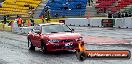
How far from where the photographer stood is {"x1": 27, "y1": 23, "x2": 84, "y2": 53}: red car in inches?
631

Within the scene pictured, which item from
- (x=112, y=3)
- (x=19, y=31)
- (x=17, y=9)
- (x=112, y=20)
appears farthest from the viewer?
(x=17, y=9)

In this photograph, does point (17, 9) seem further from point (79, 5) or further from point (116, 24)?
point (116, 24)

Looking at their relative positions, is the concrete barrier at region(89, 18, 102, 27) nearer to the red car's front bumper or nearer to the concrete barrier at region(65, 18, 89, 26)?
the concrete barrier at region(65, 18, 89, 26)

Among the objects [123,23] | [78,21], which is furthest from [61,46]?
[78,21]

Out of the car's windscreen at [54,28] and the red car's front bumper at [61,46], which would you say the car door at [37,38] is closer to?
the car's windscreen at [54,28]

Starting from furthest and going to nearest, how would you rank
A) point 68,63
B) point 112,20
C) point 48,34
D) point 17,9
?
point 17,9, point 112,20, point 48,34, point 68,63

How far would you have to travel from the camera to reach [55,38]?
643 inches

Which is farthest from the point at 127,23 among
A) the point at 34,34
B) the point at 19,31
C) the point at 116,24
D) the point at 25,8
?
the point at 25,8

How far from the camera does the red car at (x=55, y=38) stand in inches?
631

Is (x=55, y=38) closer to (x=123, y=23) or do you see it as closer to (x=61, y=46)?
(x=61, y=46)

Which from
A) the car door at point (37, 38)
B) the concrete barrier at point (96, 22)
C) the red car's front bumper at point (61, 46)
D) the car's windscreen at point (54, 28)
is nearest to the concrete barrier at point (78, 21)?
the concrete barrier at point (96, 22)

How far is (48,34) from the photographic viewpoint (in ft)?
55.8

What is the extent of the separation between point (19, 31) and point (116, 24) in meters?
10.3

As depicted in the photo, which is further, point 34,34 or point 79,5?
point 79,5
